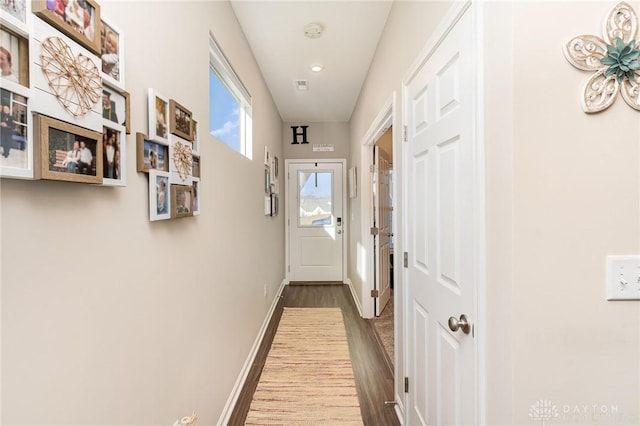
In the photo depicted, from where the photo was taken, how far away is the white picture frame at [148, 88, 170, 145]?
1053 millimetres

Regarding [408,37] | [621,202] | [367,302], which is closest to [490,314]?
[621,202]

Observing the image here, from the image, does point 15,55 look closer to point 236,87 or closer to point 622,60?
point 622,60

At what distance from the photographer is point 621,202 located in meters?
0.83

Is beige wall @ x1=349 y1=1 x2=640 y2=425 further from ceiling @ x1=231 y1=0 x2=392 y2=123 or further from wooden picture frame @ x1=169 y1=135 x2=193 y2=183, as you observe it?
ceiling @ x1=231 y1=0 x2=392 y2=123

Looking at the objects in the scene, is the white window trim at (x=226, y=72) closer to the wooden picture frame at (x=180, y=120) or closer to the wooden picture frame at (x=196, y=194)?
the wooden picture frame at (x=180, y=120)

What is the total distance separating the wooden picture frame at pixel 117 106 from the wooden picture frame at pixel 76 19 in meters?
0.10

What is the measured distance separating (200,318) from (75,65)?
1.18 m

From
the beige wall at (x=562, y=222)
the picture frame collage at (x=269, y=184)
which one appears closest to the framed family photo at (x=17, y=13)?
the beige wall at (x=562, y=222)

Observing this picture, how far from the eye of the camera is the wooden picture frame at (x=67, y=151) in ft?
2.00

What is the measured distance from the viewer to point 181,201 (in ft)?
4.13

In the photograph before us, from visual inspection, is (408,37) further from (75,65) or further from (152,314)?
(152,314)

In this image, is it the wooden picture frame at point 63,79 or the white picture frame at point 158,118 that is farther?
the white picture frame at point 158,118

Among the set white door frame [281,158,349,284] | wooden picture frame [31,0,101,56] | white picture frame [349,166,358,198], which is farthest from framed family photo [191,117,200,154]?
white door frame [281,158,349,284]

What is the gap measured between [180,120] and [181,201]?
339 mm
